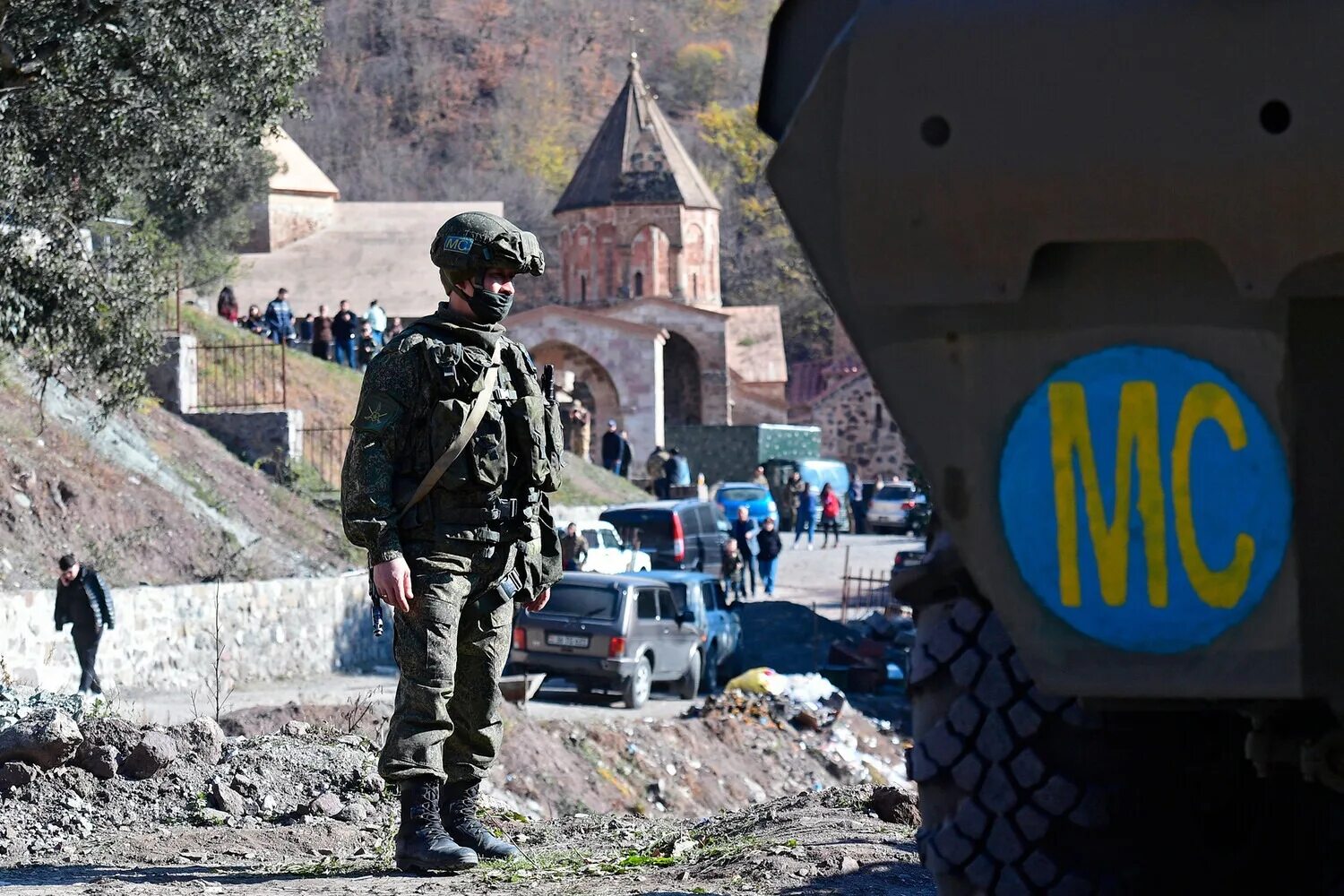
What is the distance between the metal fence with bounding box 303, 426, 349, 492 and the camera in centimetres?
3166

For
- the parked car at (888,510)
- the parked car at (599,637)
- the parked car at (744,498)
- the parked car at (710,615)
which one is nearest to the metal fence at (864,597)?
the parked car at (744,498)

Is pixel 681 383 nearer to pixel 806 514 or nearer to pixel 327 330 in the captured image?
pixel 806 514

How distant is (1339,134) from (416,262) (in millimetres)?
70872

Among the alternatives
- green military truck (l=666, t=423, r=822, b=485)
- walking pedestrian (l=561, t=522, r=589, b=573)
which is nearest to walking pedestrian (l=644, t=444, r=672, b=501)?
green military truck (l=666, t=423, r=822, b=485)

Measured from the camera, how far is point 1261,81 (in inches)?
128

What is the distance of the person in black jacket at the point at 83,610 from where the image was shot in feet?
58.7

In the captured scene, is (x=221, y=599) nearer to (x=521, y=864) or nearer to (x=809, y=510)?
(x=521, y=864)

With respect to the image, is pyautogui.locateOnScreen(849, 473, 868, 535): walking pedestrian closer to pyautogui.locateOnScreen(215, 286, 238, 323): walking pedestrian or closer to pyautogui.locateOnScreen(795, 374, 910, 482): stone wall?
pyautogui.locateOnScreen(215, 286, 238, 323): walking pedestrian

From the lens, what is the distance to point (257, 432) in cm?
3114

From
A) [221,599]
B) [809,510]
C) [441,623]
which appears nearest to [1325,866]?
[441,623]

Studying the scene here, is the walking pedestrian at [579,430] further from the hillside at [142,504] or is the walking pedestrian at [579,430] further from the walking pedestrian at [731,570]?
the hillside at [142,504]

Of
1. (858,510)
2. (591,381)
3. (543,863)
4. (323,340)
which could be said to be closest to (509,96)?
(591,381)

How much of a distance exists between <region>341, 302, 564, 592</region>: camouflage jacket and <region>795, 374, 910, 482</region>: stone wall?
6962 cm

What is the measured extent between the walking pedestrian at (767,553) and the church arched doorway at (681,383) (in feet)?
146
